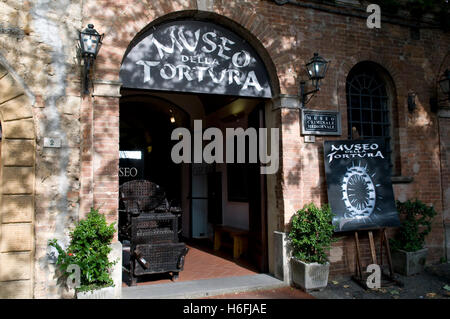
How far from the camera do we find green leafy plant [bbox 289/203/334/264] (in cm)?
556

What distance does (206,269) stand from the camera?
670 cm

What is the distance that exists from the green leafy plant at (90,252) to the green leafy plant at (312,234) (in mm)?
2786

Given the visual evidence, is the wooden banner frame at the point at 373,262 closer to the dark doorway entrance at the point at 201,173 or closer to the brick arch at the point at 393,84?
the dark doorway entrance at the point at 201,173

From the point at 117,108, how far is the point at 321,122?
11.0 feet

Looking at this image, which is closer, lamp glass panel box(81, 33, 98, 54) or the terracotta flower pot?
lamp glass panel box(81, 33, 98, 54)

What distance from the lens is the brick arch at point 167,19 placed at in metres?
5.09

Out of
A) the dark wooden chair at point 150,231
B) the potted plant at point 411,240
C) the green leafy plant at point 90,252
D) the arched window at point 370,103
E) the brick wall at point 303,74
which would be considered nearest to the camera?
the green leafy plant at point 90,252

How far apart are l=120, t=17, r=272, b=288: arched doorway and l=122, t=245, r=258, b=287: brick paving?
25 cm

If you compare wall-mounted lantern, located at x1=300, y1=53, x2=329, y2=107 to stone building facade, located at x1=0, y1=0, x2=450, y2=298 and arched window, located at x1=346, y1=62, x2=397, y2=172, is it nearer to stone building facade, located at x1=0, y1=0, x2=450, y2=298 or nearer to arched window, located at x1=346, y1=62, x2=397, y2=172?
stone building facade, located at x1=0, y1=0, x2=450, y2=298

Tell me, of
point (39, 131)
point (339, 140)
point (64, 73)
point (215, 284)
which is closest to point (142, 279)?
point (215, 284)

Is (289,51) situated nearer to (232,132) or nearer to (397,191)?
(232,132)

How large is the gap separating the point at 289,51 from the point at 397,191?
3.30m

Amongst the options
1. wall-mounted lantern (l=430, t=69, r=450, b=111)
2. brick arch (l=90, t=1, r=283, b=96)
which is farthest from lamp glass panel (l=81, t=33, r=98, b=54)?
wall-mounted lantern (l=430, t=69, r=450, b=111)

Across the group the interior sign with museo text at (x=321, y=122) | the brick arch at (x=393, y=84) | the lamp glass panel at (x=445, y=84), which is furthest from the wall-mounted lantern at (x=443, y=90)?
the interior sign with museo text at (x=321, y=122)
